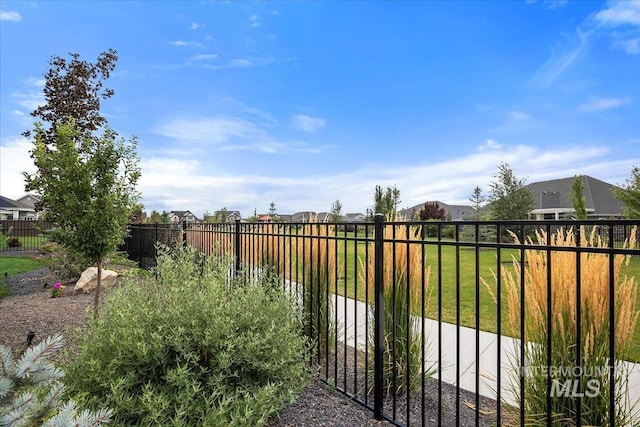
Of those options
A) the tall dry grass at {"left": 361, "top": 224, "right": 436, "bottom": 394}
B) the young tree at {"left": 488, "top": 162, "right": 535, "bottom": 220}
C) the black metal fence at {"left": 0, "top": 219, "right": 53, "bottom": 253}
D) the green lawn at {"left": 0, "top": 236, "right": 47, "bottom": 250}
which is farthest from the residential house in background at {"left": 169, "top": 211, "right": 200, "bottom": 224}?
the young tree at {"left": 488, "top": 162, "right": 535, "bottom": 220}

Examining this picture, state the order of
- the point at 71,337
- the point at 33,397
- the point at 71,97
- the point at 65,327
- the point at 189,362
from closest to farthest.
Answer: the point at 33,397
the point at 189,362
the point at 71,337
the point at 65,327
the point at 71,97

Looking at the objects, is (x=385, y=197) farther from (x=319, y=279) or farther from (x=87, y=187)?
(x=319, y=279)

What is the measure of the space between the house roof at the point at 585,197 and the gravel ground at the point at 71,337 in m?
27.0

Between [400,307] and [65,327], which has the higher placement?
[400,307]

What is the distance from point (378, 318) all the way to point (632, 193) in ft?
65.7

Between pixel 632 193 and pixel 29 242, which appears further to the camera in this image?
pixel 29 242

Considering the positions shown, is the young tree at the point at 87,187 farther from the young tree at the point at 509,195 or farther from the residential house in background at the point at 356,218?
the young tree at the point at 509,195

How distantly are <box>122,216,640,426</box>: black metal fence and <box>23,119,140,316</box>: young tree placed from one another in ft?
6.11

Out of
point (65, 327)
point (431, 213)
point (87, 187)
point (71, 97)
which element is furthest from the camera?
point (431, 213)

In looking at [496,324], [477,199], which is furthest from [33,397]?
[477,199]

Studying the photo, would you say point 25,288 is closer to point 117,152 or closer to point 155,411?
point 117,152

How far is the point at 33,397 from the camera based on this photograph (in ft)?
3.55

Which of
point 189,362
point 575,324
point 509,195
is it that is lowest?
point 189,362

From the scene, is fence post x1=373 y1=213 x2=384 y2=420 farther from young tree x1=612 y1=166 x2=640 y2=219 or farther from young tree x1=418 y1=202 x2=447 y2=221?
young tree x1=418 y1=202 x2=447 y2=221
